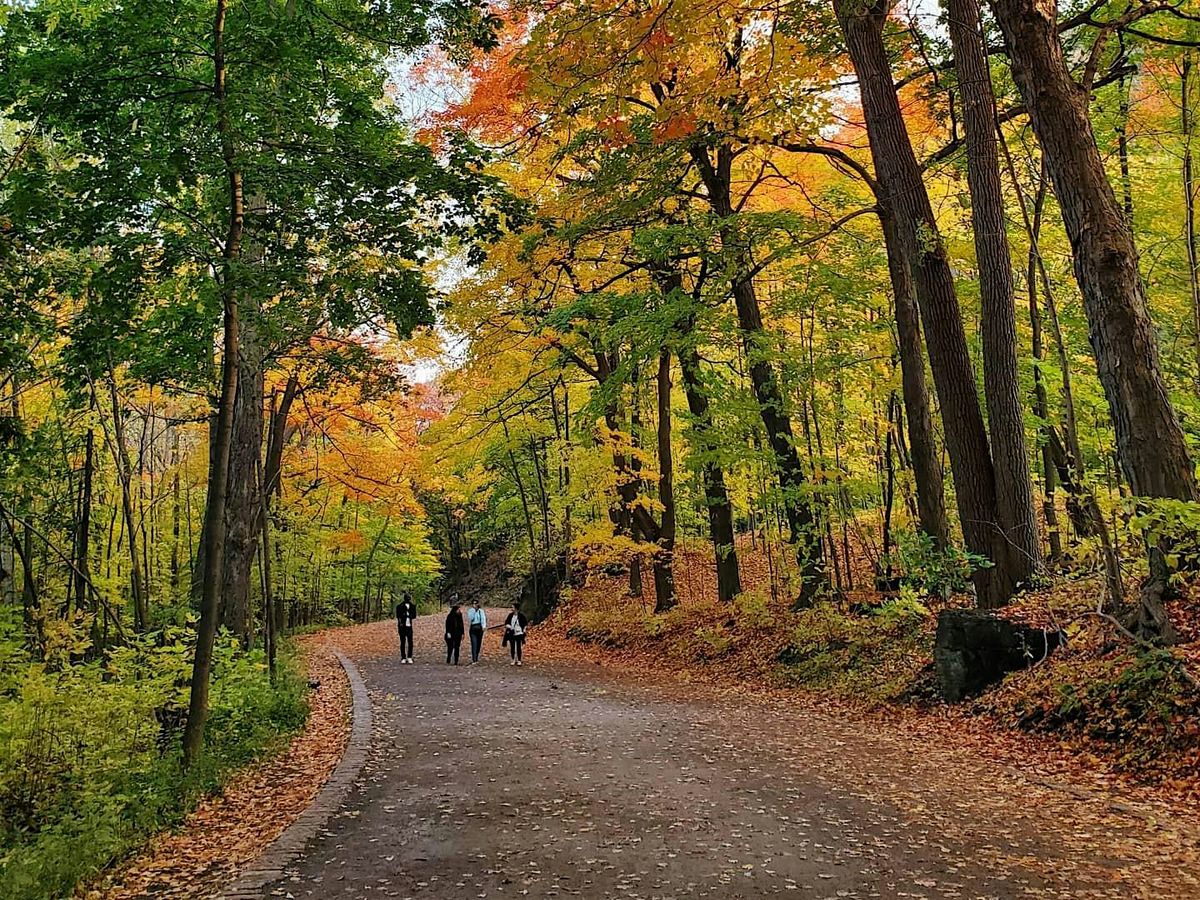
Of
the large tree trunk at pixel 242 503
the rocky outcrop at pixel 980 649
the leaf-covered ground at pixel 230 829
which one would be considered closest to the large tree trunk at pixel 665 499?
the large tree trunk at pixel 242 503

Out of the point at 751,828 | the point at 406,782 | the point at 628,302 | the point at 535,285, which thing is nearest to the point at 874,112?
the point at 628,302

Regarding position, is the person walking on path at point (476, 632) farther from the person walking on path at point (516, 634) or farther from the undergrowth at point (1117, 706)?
the undergrowth at point (1117, 706)

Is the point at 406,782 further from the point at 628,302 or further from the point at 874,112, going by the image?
the point at 874,112

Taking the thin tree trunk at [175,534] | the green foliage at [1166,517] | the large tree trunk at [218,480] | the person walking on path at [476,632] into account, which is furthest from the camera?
the thin tree trunk at [175,534]

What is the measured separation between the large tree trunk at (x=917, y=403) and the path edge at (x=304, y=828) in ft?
25.0

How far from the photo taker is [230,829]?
573 cm

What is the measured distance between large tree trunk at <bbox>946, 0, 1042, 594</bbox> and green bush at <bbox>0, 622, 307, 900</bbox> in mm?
8530

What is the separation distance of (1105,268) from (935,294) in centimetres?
310

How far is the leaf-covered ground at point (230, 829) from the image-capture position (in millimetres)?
4645

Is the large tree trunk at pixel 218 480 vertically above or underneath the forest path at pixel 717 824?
above

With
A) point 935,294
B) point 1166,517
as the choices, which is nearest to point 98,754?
point 1166,517

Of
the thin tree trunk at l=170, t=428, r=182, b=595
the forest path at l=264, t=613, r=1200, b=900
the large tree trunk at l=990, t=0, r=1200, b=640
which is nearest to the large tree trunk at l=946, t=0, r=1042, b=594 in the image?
the large tree trunk at l=990, t=0, r=1200, b=640

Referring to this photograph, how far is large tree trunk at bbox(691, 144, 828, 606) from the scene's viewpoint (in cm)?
1234

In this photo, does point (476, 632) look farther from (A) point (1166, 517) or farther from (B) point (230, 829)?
(A) point (1166, 517)
